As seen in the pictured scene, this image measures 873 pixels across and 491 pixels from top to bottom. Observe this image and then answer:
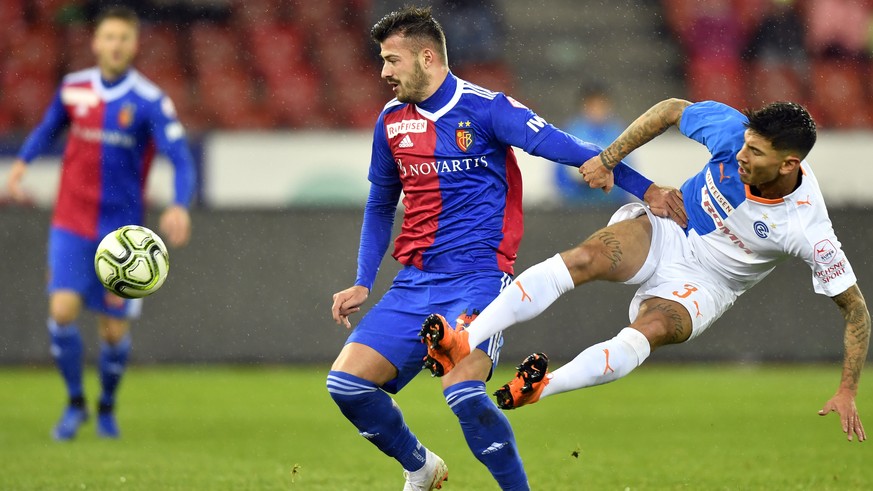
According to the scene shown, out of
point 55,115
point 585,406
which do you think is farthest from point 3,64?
point 585,406

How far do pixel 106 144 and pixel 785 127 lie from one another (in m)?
5.03

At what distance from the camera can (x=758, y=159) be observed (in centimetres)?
526

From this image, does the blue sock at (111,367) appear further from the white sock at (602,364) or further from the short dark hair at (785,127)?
the short dark hair at (785,127)

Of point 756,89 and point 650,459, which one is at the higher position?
point 756,89

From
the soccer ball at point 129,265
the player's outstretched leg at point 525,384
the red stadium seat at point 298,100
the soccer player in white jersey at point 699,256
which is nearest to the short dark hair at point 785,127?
the soccer player in white jersey at point 699,256

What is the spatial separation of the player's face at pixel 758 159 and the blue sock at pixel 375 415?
6.10ft

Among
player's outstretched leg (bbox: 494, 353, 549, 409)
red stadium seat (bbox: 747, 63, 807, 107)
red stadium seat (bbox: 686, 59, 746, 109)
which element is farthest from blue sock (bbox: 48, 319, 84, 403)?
red stadium seat (bbox: 747, 63, 807, 107)

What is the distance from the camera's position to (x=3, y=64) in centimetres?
1542

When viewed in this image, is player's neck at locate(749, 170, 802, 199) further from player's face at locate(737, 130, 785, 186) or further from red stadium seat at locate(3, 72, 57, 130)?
red stadium seat at locate(3, 72, 57, 130)

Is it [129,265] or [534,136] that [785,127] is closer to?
[534,136]

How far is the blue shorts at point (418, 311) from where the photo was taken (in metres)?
5.48

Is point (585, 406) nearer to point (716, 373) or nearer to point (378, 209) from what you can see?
point (716, 373)

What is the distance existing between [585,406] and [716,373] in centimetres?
201

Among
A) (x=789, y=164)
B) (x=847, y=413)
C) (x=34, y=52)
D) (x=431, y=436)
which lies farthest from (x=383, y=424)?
(x=34, y=52)
